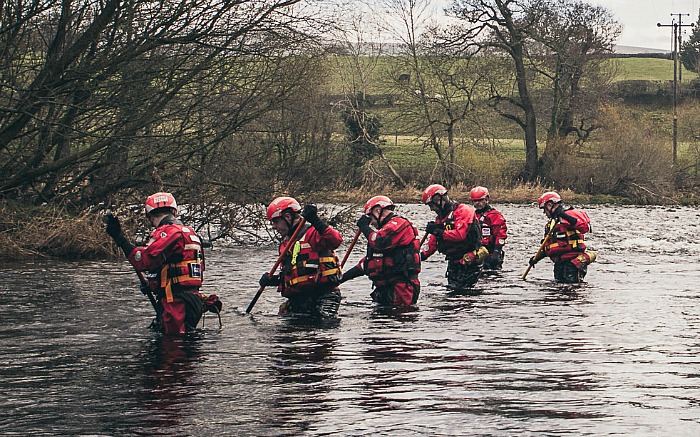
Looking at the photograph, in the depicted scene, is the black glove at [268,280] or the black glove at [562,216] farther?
the black glove at [562,216]

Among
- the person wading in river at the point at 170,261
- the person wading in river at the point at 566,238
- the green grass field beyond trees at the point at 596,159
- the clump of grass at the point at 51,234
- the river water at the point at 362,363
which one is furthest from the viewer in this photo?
the green grass field beyond trees at the point at 596,159

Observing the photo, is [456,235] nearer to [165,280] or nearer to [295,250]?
[295,250]

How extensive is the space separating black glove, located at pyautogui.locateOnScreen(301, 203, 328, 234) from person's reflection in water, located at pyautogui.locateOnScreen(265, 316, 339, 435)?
130cm

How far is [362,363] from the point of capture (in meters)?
11.3

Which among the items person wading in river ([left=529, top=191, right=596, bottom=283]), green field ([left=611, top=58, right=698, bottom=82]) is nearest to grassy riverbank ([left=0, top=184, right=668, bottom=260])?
person wading in river ([left=529, top=191, right=596, bottom=283])

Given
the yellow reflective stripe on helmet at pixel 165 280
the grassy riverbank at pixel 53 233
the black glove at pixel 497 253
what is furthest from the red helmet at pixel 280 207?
the grassy riverbank at pixel 53 233

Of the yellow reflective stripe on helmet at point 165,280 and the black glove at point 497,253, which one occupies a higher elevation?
the yellow reflective stripe on helmet at point 165,280

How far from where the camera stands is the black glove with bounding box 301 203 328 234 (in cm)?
1220

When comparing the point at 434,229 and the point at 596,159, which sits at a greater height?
the point at 596,159

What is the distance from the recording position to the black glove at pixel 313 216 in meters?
12.2

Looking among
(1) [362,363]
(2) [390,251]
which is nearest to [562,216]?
(2) [390,251]

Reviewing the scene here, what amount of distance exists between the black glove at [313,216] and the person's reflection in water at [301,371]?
1300 mm

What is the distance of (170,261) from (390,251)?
162 inches

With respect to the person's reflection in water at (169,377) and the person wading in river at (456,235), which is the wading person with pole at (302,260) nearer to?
the person's reflection in water at (169,377)
